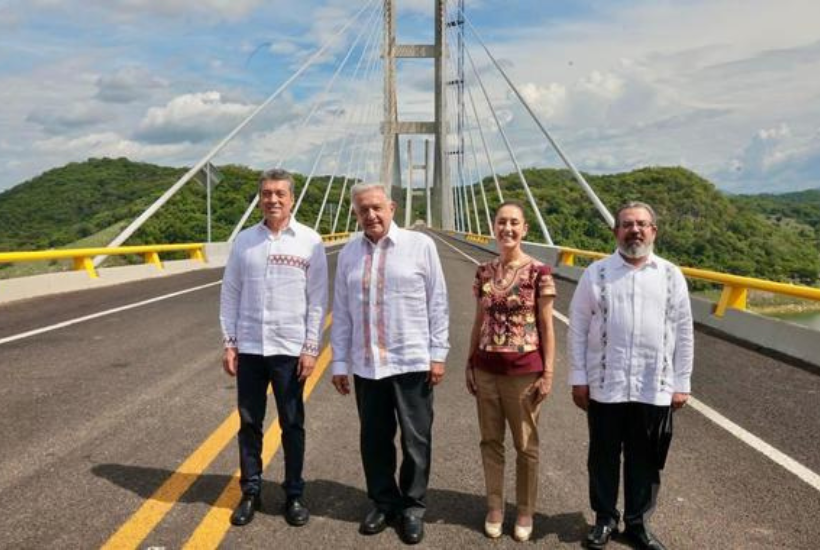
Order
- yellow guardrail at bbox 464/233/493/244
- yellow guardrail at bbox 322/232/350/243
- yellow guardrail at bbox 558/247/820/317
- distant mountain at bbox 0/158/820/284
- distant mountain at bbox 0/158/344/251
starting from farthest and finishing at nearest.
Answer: distant mountain at bbox 0/158/820/284
distant mountain at bbox 0/158/344/251
yellow guardrail at bbox 322/232/350/243
yellow guardrail at bbox 464/233/493/244
yellow guardrail at bbox 558/247/820/317

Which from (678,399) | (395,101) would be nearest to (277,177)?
(678,399)

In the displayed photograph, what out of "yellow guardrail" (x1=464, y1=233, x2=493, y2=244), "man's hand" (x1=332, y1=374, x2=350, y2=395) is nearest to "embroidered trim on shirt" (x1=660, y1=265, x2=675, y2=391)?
"man's hand" (x1=332, y1=374, x2=350, y2=395)

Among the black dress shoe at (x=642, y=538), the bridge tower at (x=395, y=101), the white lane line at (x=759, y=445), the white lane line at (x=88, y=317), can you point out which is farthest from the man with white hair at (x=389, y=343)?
the bridge tower at (x=395, y=101)

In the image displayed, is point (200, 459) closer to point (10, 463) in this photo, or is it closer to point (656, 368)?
point (10, 463)

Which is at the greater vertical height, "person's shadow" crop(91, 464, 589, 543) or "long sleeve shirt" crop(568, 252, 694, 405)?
"long sleeve shirt" crop(568, 252, 694, 405)

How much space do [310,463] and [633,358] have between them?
2.16m

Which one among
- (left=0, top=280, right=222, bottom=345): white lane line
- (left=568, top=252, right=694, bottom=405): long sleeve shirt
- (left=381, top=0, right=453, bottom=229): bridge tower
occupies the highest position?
(left=381, top=0, right=453, bottom=229): bridge tower

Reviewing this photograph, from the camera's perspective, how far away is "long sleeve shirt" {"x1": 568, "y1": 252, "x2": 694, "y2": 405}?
3.50 meters

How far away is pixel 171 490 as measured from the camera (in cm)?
406

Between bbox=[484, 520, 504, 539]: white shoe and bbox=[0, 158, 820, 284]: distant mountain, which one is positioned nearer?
bbox=[484, 520, 504, 539]: white shoe

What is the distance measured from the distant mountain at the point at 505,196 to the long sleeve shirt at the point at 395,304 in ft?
139

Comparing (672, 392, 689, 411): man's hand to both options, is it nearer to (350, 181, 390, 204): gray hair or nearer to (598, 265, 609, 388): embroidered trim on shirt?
(598, 265, 609, 388): embroidered trim on shirt

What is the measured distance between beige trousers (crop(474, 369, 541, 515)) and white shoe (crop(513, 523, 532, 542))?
70 mm

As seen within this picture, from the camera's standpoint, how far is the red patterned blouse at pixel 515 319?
3.54m
